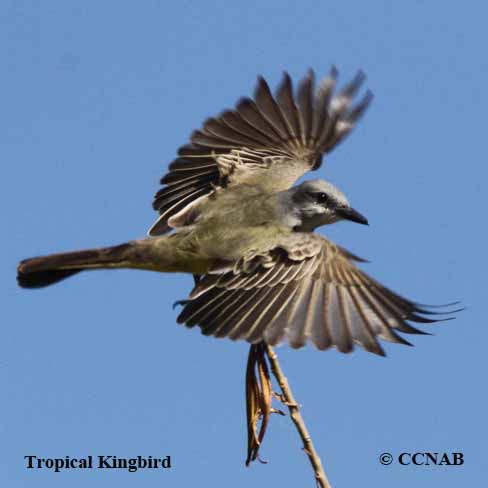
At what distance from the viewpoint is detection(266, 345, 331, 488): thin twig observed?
10.1 ft

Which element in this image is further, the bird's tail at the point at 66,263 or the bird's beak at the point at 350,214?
the bird's beak at the point at 350,214

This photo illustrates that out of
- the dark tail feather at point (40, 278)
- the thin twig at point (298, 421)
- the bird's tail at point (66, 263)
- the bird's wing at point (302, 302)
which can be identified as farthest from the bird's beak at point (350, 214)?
the thin twig at point (298, 421)

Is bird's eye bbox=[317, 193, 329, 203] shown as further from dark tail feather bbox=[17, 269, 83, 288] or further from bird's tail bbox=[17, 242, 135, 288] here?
dark tail feather bbox=[17, 269, 83, 288]

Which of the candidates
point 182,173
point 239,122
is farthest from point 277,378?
point 239,122

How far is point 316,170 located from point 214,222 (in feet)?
5.09

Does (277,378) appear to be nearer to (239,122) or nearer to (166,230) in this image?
(166,230)

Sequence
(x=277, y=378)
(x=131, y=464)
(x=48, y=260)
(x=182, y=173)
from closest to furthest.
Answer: (x=277, y=378), (x=131, y=464), (x=48, y=260), (x=182, y=173)

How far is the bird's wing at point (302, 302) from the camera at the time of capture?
4.73m

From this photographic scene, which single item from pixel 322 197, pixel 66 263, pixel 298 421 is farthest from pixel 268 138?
pixel 298 421

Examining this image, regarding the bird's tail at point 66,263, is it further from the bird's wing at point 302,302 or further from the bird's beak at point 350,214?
the bird's beak at point 350,214

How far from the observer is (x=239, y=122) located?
711cm

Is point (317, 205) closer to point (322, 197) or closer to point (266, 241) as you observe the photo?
point (322, 197)

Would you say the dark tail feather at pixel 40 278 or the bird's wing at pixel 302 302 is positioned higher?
the dark tail feather at pixel 40 278

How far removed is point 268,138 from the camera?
7.06 metres
